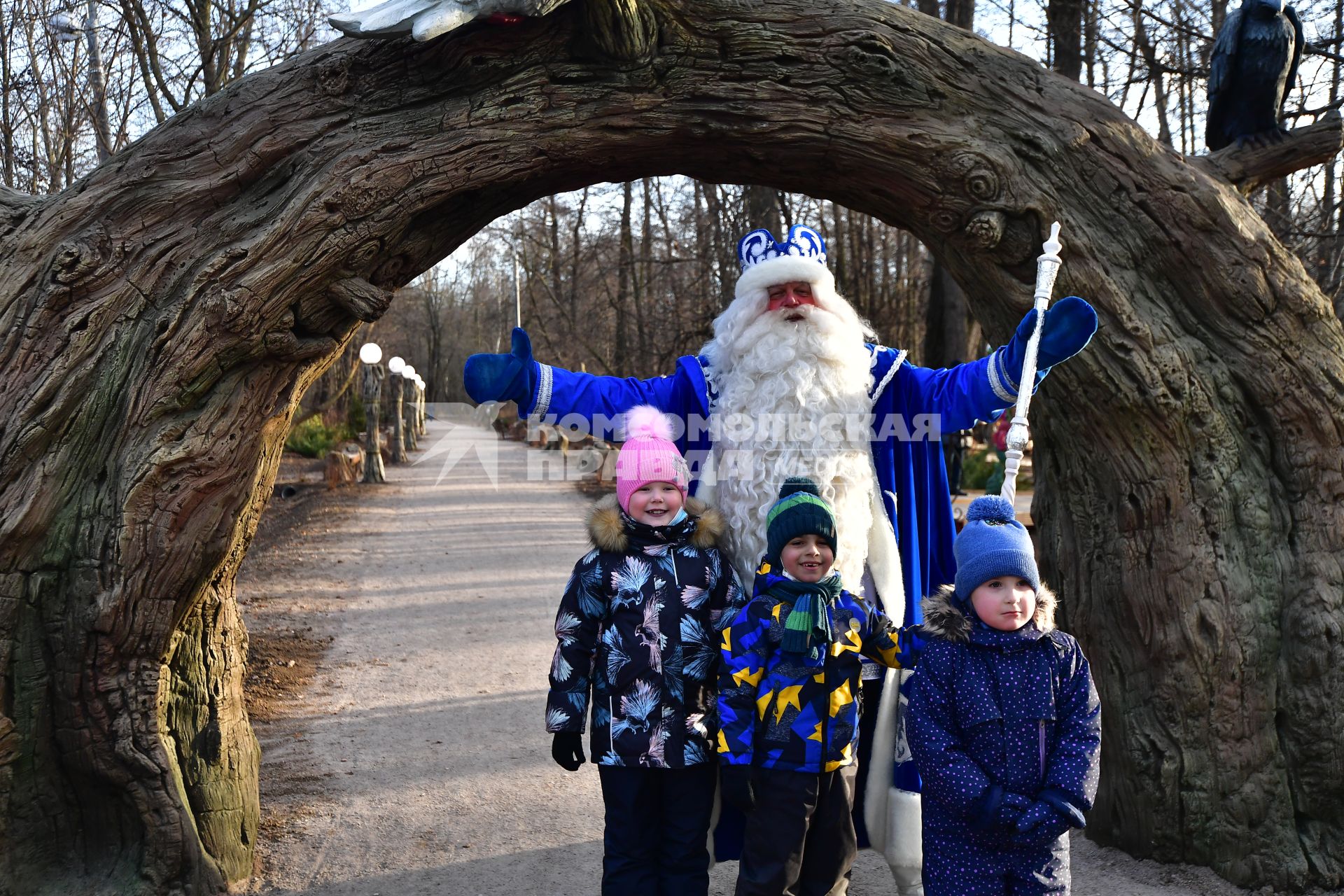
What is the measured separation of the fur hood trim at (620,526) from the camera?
3064 millimetres

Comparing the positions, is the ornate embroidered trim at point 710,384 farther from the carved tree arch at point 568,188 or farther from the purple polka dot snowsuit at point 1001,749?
the purple polka dot snowsuit at point 1001,749

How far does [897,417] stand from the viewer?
3453 mm

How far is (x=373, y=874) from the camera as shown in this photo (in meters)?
3.78

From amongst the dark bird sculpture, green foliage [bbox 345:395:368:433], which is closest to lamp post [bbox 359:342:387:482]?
green foliage [bbox 345:395:368:433]

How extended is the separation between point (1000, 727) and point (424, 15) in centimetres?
268

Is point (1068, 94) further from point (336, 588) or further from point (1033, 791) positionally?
point (336, 588)

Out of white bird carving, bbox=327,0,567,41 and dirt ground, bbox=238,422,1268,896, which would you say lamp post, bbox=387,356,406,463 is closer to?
dirt ground, bbox=238,422,1268,896

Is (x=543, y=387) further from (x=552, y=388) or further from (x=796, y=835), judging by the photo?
(x=796, y=835)

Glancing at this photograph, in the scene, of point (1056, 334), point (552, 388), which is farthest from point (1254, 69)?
point (552, 388)

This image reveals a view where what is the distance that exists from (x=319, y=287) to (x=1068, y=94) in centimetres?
289

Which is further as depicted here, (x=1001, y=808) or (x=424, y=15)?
(x=424, y=15)

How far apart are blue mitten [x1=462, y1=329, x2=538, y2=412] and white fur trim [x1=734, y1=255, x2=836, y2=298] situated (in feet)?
2.78

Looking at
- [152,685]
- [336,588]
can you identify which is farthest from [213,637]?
[336,588]

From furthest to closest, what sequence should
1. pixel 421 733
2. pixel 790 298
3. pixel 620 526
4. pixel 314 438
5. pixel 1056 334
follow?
1. pixel 314 438
2. pixel 421 733
3. pixel 790 298
4. pixel 620 526
5. pixel 1056 334
